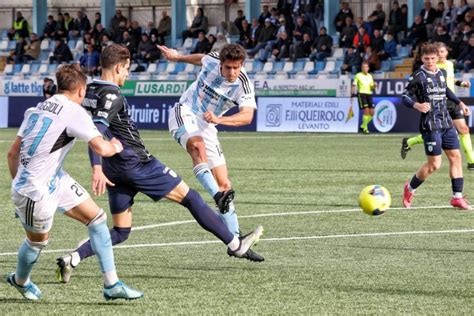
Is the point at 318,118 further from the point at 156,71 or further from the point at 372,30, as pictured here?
the point at 156,71

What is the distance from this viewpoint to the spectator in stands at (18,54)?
50250mm

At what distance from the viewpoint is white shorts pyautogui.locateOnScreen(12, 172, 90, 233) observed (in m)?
7.98

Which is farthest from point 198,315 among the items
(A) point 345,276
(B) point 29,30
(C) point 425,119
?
(B) point 29,30

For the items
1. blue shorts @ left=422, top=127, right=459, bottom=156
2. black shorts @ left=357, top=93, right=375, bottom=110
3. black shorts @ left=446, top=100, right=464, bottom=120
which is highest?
black shorts @ left=446, top=100, right=464, bottom=120

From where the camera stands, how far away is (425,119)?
15359 millimetres

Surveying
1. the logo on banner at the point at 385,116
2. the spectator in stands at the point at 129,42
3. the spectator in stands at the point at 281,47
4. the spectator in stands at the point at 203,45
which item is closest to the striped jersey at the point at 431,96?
the logo on banner at the point at 385,116

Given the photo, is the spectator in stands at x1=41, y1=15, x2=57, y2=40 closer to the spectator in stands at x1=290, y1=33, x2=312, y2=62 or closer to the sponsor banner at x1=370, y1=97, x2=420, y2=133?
the spectator in stands at x1=290, y1=33, x2=312, y2=62

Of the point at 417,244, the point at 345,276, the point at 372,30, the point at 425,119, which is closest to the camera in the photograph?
the point at 345,276

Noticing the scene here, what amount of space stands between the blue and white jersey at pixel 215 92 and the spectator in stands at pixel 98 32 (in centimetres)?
3626

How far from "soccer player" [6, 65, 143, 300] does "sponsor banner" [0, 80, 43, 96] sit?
38419 millimetres

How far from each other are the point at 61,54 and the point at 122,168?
39.5 m

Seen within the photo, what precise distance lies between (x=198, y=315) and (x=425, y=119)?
8163 millimetres

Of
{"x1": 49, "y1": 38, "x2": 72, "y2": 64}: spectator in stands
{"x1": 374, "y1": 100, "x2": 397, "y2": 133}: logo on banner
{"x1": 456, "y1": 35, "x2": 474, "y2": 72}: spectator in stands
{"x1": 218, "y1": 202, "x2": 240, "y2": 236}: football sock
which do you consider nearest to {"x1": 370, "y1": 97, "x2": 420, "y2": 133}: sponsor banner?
{"x1": 374, "y1": 100, "x2": 397, "y2": 133}: logo on banner

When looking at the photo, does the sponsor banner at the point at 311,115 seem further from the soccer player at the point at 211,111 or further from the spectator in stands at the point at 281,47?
the soccer player at the point at 211,111
